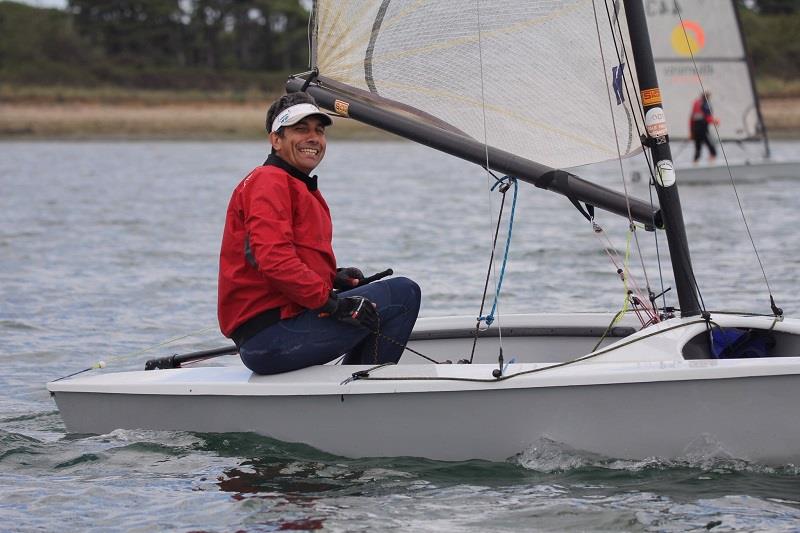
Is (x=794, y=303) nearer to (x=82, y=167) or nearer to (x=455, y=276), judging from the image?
(x=455, y=276)

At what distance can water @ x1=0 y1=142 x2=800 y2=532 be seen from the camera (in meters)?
4.32

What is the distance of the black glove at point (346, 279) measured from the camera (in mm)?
5035

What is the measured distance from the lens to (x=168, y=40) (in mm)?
58656

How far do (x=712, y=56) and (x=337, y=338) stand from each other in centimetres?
1639

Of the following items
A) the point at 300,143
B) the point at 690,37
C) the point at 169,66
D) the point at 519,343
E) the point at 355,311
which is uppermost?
the point at 169,66

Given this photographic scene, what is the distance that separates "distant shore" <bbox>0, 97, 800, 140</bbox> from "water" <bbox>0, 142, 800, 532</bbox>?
19391 millimetres

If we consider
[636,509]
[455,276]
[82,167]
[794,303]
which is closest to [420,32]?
[636,509]

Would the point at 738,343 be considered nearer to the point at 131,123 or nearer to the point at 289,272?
the point at 289,272

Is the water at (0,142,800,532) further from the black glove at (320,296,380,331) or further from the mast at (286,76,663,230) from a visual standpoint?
the mast at (286,76,663,230)

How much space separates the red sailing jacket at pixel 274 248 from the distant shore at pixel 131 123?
3495 centimetres

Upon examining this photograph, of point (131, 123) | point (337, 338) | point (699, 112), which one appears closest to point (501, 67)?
point (337, 338)

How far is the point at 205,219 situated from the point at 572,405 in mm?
11939

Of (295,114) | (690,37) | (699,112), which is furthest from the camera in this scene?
(699,112)

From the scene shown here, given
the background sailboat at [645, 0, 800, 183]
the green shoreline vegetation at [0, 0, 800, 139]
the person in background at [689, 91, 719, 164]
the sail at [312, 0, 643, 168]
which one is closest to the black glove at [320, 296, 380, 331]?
the sail at [312, 0, 643, 168]
